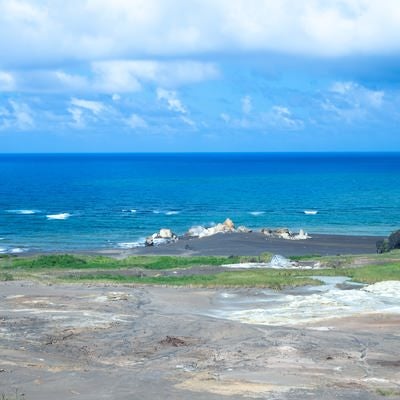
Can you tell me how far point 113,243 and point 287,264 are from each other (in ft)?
104

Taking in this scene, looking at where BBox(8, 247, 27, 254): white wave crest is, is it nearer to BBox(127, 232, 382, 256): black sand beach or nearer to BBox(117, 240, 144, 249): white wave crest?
BBox(117, 240, 144, 249): white wave crest

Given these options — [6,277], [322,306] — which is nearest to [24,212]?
[6,277]

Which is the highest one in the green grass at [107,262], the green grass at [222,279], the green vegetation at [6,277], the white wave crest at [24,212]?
the white wave crest at [24,212]

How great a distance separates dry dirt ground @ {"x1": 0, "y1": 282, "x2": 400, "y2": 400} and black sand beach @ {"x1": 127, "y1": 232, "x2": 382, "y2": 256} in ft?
107

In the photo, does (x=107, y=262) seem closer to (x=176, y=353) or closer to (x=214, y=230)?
(x=214, y=230)

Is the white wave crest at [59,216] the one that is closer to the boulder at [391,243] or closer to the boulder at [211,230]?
the boulder at [211,230]

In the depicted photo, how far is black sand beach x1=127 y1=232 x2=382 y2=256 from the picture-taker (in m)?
74.2

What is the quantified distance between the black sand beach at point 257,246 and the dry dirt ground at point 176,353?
32523mm

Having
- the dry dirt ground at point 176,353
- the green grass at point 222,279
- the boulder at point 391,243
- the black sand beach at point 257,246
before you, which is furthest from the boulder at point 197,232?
the dry dirt ground at point 176,353

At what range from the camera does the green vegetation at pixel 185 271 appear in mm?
48969

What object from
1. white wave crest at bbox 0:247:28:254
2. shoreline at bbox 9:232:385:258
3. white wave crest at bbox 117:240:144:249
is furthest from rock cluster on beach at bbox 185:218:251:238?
white wave crest at bbox 0:247:28:254

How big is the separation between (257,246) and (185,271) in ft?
71.5

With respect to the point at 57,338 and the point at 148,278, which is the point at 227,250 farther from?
the point at 57,338

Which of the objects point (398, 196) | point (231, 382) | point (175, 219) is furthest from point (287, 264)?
point (398, 196)
